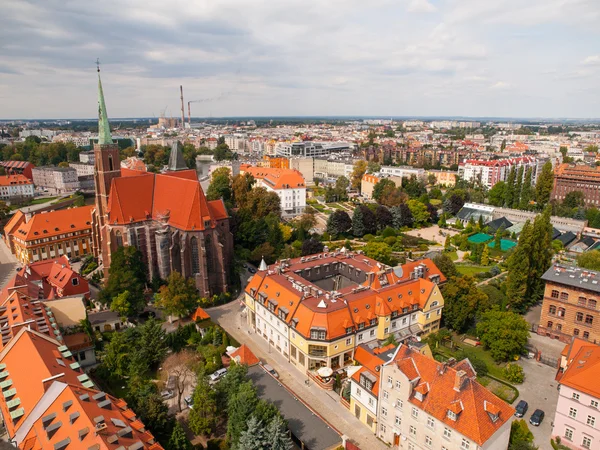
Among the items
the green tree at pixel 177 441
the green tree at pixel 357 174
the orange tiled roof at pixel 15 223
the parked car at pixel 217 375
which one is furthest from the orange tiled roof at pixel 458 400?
the green tree at pixel 357 174

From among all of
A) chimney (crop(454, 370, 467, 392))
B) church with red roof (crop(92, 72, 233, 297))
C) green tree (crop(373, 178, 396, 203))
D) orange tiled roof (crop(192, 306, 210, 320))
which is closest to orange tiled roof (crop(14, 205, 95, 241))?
church with red roof (crop(92, 72, 233, 297))

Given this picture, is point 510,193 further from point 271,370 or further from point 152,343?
point 152,343

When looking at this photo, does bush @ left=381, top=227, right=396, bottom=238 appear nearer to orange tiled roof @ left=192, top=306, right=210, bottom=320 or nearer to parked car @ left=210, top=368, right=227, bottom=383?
orange tiled roof @ left=192, top=306, right=210, bottom=320

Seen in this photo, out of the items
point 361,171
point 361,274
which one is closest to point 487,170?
point 361,171

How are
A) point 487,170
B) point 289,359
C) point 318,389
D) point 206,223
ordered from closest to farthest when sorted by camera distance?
1. point 318,389
2. point 289,359
3. point 206,223
4. point 487,170

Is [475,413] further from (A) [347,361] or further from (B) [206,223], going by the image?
(B) [206,223]
